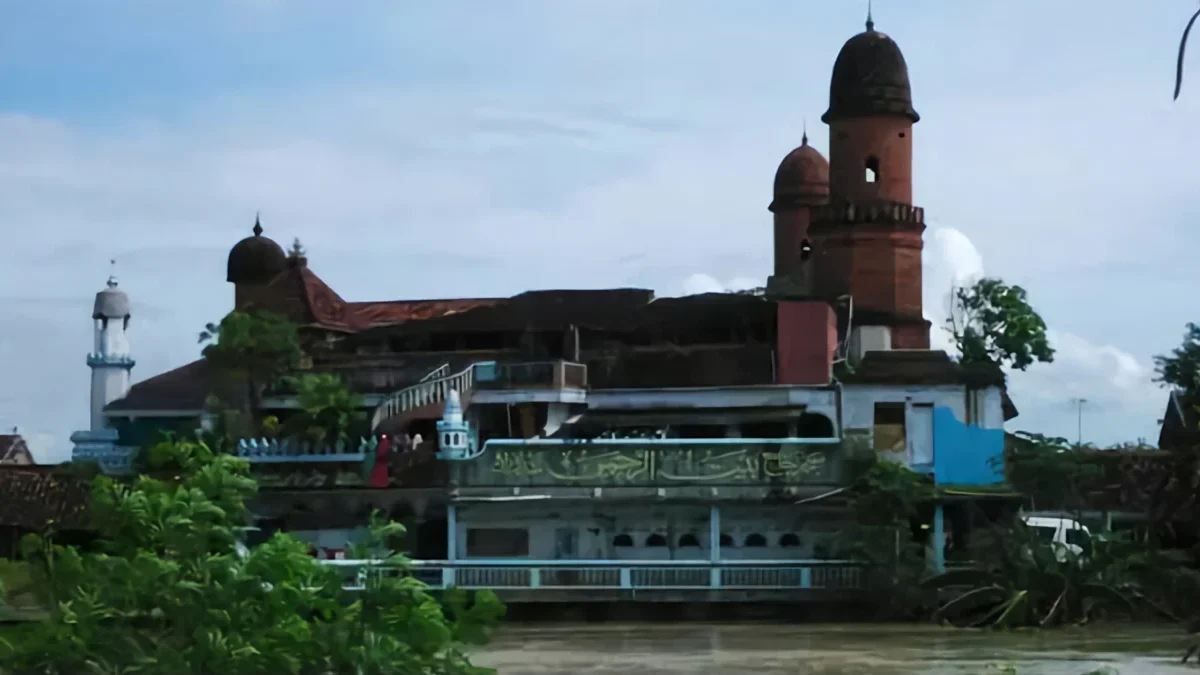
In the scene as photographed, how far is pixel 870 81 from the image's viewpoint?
4534 cm

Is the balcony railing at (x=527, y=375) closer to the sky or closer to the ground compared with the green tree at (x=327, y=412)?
closer to the sky

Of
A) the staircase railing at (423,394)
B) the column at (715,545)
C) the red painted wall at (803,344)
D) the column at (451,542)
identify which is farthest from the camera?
the red painted wall at (803,344)

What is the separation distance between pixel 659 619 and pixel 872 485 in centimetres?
439

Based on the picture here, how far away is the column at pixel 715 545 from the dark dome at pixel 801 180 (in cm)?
2107

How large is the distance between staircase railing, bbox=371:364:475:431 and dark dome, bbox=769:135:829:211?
59.5 feet

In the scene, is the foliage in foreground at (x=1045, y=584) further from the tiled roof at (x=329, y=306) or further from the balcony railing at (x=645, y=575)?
the tiled roof at (x=329, y=306)

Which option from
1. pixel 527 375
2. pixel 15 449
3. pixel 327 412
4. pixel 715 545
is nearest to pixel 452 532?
pixel 527 375

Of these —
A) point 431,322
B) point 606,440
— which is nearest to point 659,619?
point 606,440

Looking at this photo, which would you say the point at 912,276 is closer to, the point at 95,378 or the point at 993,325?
the point at 993,325

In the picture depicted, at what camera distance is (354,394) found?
39.5 meters

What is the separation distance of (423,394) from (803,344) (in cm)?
778

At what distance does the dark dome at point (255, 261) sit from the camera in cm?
5088

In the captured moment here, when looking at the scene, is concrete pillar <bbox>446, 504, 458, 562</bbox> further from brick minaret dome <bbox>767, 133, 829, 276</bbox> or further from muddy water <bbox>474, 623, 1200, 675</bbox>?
brick minaret dome <bbox>767, 133, 829, 276</bbox>

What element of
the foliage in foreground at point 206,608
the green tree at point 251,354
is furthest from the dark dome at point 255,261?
the foliage in foreground at point 206,608
